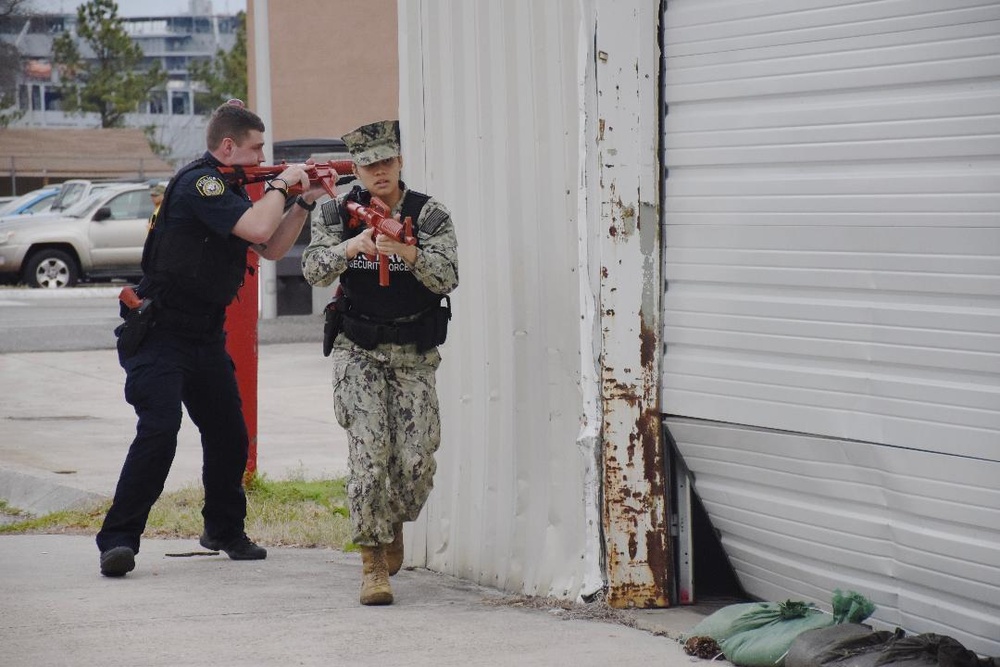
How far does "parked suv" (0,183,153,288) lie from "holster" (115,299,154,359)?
1760cm

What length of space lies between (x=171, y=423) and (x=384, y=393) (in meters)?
1.12

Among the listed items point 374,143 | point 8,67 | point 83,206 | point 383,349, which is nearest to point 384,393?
point 383,349

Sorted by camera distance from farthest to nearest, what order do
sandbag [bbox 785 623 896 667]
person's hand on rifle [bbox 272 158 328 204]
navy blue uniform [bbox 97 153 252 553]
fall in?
navy blue uniform [bbox 97 153 252 553] → person's hand on rifle [bbox 272 158 328 204] → sandbag [bbox 785 623 896 667]

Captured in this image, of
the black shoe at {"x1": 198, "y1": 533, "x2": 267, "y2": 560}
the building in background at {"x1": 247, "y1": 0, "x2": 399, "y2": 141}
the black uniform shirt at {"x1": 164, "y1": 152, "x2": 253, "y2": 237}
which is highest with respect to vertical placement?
the building in background at {"x1": 247, "y1": 0, "x2": 399, "y2": 141}

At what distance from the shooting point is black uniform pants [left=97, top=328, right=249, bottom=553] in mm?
5934

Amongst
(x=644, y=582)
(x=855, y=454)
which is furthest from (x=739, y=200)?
(x=644, y=582)

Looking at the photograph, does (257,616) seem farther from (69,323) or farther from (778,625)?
(69,323)

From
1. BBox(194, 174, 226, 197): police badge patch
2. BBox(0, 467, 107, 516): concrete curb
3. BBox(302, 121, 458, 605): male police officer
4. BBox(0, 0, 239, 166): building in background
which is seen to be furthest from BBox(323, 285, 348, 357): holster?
BBox(0, 0, 239, 166): building in background

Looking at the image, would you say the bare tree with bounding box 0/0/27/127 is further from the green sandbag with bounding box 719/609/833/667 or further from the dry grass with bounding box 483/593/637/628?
the green sandbag with bounding box 719/609/833/667

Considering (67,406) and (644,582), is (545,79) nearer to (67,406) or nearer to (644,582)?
(644,582)

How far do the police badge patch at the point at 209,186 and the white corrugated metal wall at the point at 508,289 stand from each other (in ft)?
2.69

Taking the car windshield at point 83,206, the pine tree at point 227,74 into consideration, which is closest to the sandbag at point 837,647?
the car windshield at point 83,206

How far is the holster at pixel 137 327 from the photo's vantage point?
595 cm

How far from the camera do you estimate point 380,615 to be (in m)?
5.09
